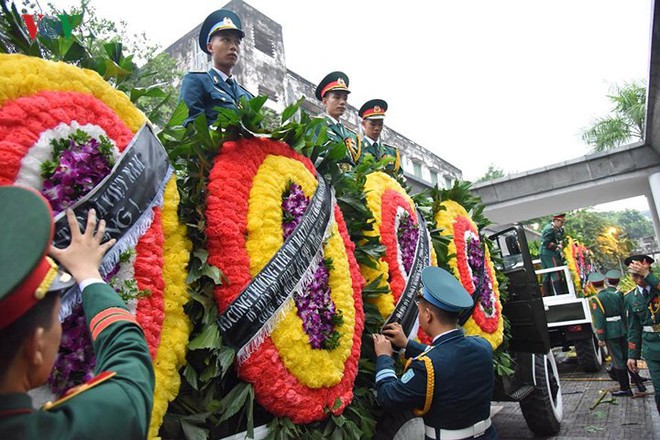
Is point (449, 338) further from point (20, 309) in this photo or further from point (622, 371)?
point (622, 371)

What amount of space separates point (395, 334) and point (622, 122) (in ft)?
61.7

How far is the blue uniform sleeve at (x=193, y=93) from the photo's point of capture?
2961mm

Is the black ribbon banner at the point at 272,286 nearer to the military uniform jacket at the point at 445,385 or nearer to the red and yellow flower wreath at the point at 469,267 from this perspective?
the military uniform jacket at the point at 445,385

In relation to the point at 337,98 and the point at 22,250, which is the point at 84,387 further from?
the point at 337,98

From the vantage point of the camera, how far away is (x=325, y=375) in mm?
2324

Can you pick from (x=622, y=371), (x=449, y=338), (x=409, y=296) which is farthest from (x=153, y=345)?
(x=622, y=371)

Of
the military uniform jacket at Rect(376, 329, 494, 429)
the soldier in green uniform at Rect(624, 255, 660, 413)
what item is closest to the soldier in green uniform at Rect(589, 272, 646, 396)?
the soldier in green uniform at Rect(624, 255, 660, 413)

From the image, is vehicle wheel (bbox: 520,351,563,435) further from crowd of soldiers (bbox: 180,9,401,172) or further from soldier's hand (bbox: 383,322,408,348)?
crowd of soldiers (bbox: 180,9,401,172)

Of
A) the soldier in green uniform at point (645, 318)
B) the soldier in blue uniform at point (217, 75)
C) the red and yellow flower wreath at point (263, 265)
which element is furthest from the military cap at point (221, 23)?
the soldier in green uniform at point (645, 318)

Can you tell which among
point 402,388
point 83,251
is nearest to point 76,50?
point 83,251

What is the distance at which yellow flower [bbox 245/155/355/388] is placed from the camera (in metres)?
2.20

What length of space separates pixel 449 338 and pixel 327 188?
1.05 metres

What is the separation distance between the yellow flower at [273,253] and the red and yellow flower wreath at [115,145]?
33 cm

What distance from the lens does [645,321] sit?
5.43 m
